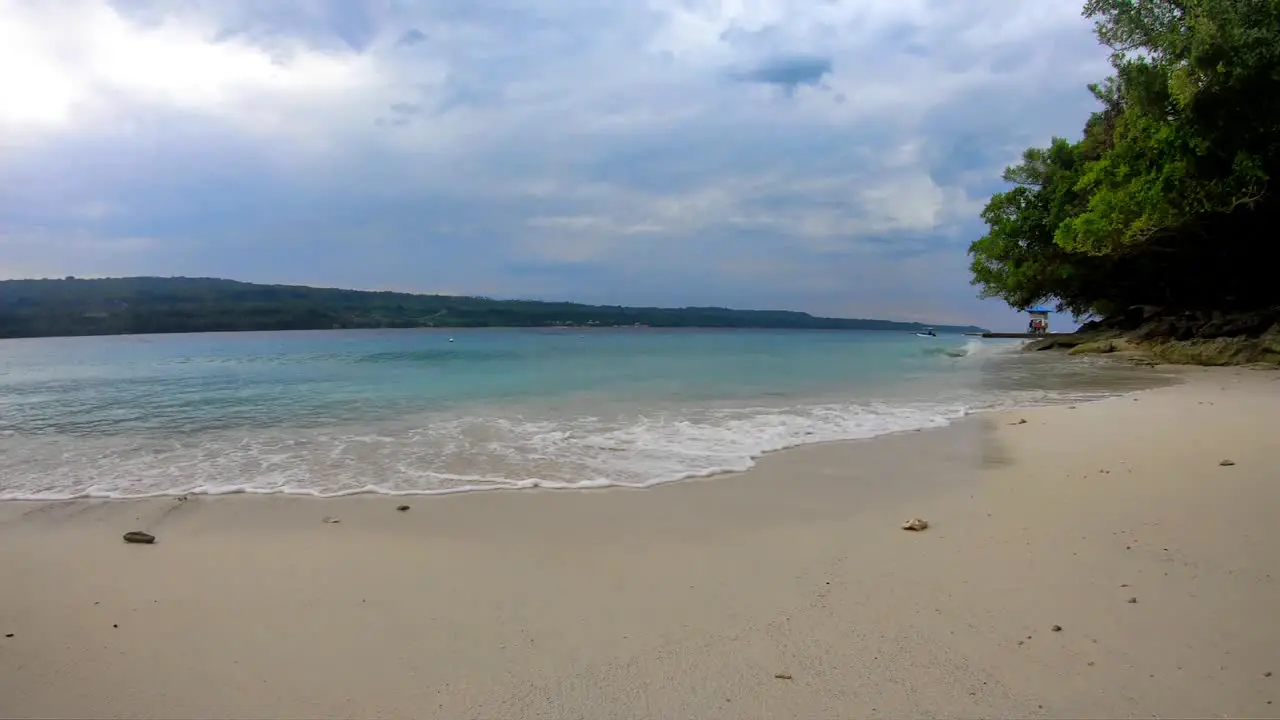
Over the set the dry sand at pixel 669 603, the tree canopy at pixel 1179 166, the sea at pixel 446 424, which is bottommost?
the sea at pixel 446 424

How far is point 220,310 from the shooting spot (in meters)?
85.4

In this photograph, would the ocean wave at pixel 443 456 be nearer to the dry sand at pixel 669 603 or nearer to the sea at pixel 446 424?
the sea at pixel 446 424

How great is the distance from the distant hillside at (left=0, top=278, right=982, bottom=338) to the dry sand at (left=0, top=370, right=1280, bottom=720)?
89.6 m

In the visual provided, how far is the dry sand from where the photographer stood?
2.22m

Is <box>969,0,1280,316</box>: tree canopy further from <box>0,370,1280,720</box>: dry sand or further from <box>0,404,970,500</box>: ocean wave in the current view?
<box>0,370,1280,720</box>: dry sand

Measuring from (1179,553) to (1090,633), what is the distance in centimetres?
134

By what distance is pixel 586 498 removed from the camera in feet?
17.0

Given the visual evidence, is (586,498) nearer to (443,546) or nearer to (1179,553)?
(443,546)

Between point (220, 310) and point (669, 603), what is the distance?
10050 centimetres

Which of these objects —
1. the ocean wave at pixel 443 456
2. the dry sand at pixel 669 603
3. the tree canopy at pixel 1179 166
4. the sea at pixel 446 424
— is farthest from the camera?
the tree canopy at pixel 1179 166

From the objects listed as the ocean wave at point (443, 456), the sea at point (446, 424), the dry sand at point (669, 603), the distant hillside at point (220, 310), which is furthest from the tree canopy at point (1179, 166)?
the distant hillside at point (220, 310)

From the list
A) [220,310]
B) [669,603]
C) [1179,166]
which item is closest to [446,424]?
[669,603]

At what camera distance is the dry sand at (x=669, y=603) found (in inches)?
87.6

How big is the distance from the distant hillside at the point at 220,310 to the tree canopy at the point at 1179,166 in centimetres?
8624
